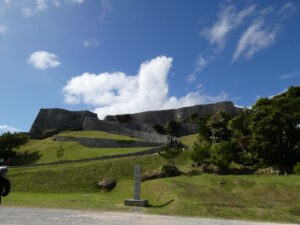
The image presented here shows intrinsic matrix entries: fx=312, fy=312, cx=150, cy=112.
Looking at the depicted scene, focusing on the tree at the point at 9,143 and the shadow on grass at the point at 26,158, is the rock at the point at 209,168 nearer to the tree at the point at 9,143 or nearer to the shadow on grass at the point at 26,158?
the shadow on grass at the point at 26,158

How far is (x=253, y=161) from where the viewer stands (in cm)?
3139

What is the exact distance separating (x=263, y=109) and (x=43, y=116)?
160 feet

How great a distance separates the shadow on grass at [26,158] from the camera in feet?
145

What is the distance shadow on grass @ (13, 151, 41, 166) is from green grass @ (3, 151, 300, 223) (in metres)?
9.65

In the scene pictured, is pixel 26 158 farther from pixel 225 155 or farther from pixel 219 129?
pixel 225 155

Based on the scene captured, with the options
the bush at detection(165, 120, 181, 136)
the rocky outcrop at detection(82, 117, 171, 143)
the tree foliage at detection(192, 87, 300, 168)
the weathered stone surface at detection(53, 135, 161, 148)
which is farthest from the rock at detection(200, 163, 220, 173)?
the bush at detection(165, 120, 181, 136)

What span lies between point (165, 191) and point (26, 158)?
31027 millimetres

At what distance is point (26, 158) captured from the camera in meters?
46.4

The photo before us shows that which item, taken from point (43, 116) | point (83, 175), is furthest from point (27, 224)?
point (43, 116)

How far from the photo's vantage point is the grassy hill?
1623 cm

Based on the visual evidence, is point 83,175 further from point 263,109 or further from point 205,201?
point 263,109

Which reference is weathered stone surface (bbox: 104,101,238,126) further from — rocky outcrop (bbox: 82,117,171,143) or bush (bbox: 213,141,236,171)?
bush (bbox: 213,141,236,171)

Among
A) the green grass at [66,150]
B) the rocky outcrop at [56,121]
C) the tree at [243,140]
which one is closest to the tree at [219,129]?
the tree at [243,140]

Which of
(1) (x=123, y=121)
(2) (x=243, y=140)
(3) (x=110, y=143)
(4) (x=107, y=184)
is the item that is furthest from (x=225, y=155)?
(1) (x=123, y=121)
